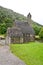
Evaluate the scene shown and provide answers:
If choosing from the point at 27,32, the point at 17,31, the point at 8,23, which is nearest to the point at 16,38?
the point at 17,31

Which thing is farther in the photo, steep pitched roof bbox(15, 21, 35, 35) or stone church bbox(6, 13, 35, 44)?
steep pitched roof bbox(15, 21, 35, 35)

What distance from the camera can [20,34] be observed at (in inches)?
1987

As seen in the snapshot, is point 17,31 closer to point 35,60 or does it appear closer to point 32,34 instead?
point 32,34

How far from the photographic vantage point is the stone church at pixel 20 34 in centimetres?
4912

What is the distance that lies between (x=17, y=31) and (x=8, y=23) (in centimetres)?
4950

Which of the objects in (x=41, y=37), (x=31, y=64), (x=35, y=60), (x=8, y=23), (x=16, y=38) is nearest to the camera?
(x=31, y=64)

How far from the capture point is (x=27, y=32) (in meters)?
57.5

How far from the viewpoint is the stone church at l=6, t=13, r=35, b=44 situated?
4912 centimetres

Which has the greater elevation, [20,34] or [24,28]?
[24,28]

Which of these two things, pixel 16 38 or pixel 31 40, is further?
pixel 31 40

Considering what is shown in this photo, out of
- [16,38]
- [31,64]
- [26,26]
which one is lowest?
[31,64]

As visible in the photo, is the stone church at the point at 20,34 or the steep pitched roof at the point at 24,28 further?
the steep pitched roof at the point at 24,28

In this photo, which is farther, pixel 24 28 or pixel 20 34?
pixel 24 28

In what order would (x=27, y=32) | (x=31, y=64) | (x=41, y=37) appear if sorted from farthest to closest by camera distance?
(x=41, y=37) → (x=27, y=32) → (x=31, y=64)
